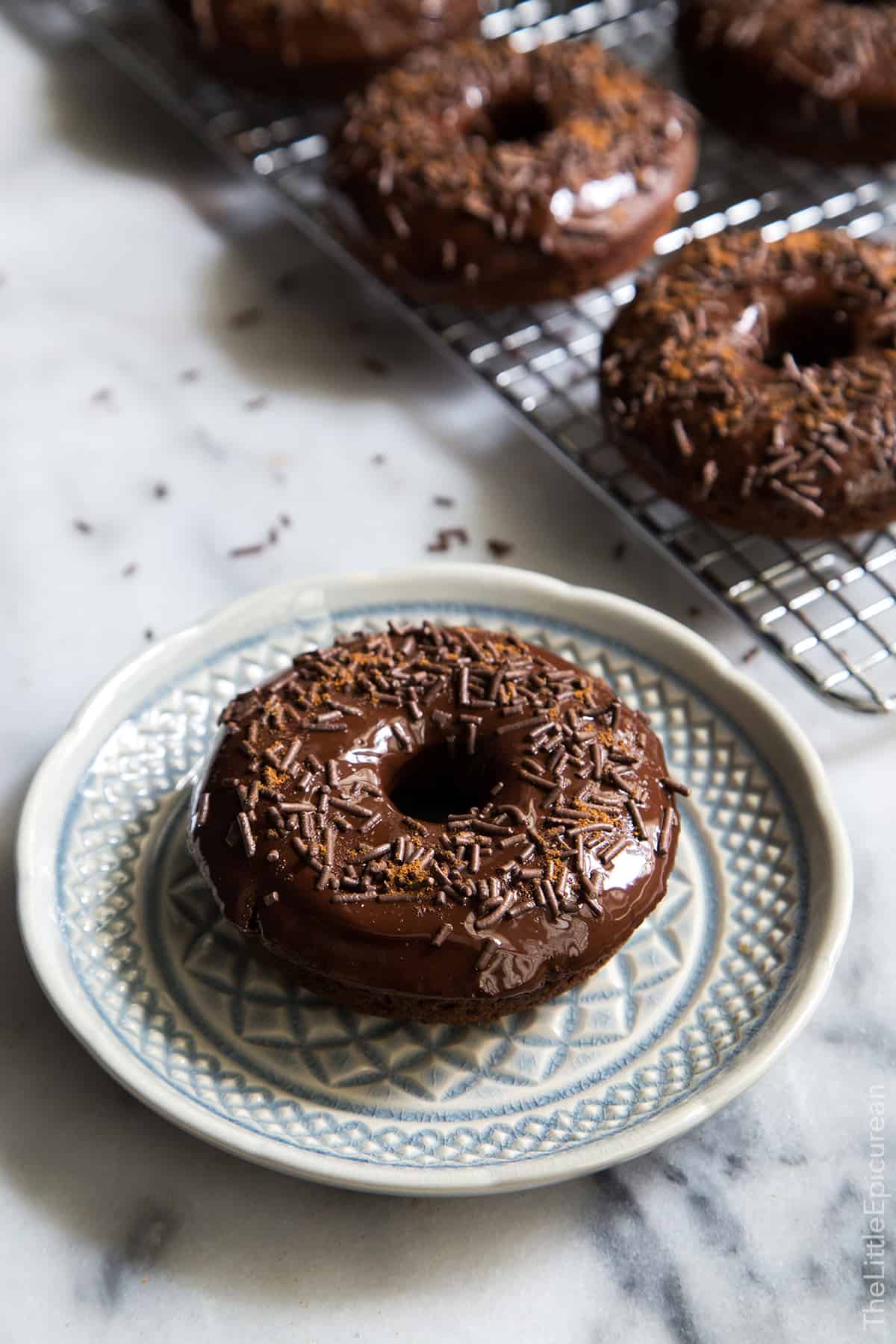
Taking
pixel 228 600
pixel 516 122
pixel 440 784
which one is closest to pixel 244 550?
pixel 228 600

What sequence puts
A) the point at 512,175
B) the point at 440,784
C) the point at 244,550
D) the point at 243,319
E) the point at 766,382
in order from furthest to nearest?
1. the point at 243,319
2. the point at 512,175
3. the point at 244,550
4. the point at 766,382
5. the point at 440,784

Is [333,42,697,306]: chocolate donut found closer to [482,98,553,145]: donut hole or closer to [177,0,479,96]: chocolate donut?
[482,98,553,145]: donut hole

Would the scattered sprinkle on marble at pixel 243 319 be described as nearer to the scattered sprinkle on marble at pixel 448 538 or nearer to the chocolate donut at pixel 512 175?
the chocolate donut at pixel 512 175

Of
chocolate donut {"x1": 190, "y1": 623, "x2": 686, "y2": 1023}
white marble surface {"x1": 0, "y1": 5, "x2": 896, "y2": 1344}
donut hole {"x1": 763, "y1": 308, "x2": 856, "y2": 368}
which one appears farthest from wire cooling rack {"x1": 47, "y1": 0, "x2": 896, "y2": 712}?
chocolate donut {"x1": 190, "y1": 623, "x2": 686, "y2": 1023}

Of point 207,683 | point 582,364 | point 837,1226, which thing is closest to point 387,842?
point 207,683

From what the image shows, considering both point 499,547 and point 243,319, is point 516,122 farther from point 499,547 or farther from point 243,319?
point 499,547

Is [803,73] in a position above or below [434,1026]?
above

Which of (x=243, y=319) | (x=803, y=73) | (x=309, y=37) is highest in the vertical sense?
(x=309, y=37)

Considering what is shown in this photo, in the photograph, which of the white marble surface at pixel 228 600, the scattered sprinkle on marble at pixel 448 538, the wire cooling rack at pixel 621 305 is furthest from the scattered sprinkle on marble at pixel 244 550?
the wire cooling rack at pixel 621 305

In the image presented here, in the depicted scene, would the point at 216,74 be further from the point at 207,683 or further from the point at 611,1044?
the point at 611,1044
